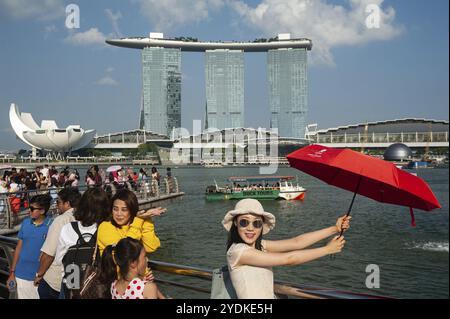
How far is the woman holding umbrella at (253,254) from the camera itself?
2.19 metres

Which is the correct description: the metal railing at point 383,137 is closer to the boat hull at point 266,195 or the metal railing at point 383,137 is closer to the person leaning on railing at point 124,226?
the boat hull at point 266,195

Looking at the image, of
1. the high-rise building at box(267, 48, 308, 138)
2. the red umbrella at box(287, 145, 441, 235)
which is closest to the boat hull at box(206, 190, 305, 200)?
the red umbrella at box(287, 145, 441, 235)

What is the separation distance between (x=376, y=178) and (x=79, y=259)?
198cm

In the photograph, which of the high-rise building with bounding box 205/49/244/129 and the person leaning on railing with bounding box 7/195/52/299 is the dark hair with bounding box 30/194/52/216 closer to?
the person leaning on railing with bounding box 7/195/52/299

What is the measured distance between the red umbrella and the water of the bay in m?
0.77

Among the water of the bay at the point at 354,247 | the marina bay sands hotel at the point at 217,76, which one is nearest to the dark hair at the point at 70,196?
the water of the bay at the point at 354,247

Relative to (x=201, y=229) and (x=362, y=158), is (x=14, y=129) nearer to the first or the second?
(x=201, y=229)

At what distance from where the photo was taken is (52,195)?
1149 cm

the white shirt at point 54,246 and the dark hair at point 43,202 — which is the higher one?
the dark hair at point 43,202

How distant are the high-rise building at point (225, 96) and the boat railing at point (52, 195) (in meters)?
122

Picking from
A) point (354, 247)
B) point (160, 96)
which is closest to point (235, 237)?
point (354, 247)

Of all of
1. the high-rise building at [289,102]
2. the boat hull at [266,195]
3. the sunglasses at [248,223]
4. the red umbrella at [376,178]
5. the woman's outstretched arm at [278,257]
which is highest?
the high-rise building at [289,102]

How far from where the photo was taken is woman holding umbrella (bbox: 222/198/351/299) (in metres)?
2.19
